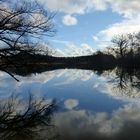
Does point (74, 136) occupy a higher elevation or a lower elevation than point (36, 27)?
lower

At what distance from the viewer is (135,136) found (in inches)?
591

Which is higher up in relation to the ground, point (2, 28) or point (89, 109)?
point (2, 28)

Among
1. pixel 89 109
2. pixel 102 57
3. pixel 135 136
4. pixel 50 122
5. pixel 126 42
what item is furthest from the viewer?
pixel 102 57

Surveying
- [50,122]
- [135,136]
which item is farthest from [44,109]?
[135,136]

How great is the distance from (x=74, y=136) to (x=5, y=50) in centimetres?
657

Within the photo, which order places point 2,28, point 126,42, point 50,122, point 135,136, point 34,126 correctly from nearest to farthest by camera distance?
point 135,136, point 34,126, point 50,122, point 2,28, point 126,42

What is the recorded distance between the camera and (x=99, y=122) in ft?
61.5

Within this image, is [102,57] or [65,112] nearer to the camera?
[65,112]

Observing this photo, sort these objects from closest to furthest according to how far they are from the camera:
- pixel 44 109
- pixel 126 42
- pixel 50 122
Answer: pixel 50 122
pixel 44 109
pixel 126 42

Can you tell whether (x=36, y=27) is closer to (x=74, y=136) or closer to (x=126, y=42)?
(x=74, y=136)

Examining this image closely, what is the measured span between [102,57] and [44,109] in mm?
131884

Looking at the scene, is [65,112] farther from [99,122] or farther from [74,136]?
[74,136]

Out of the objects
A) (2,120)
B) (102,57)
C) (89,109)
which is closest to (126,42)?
(102,57)

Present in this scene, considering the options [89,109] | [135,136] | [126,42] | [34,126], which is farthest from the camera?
[126,42]
